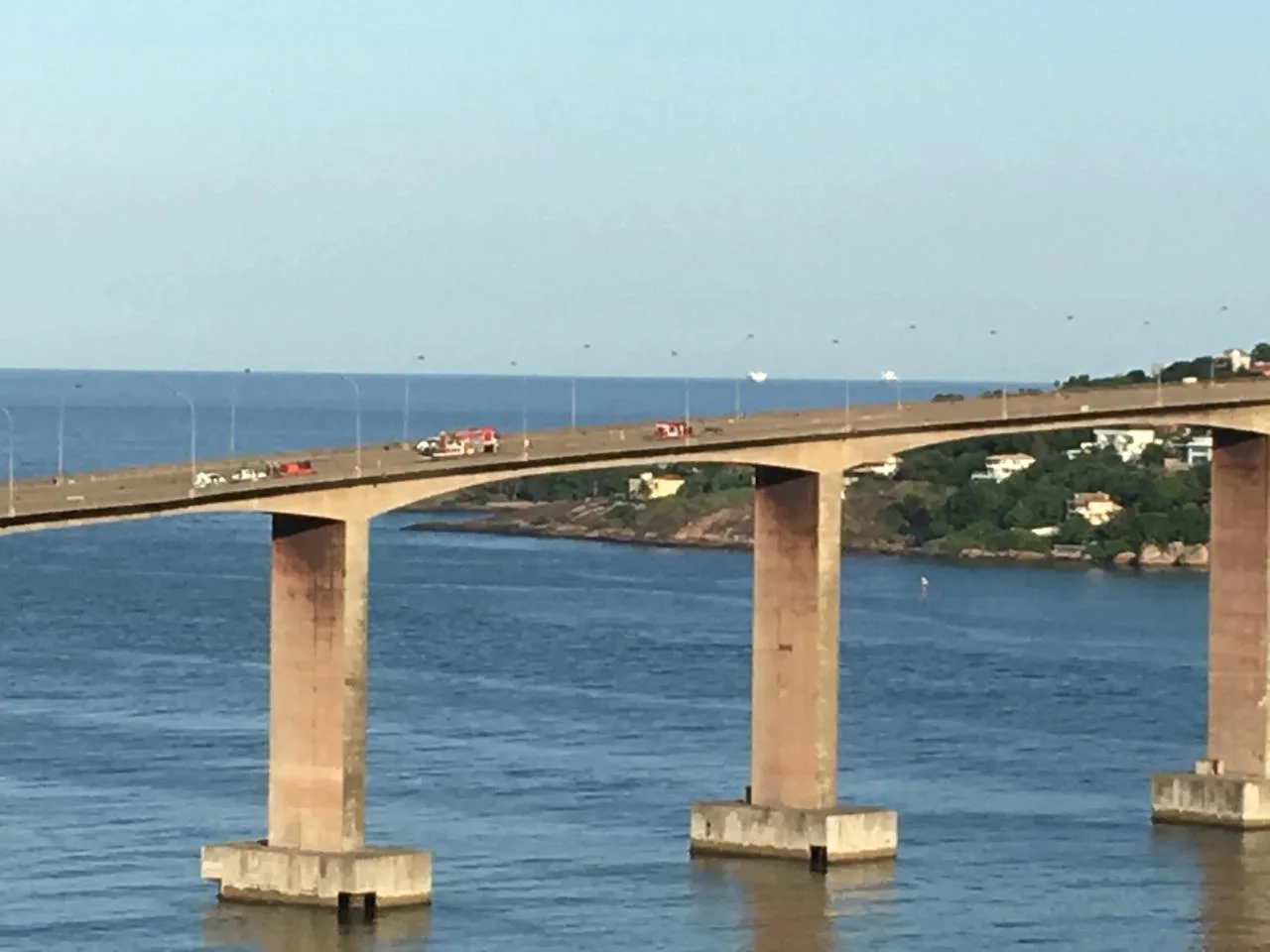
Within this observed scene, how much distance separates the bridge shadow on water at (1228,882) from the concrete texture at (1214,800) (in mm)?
315

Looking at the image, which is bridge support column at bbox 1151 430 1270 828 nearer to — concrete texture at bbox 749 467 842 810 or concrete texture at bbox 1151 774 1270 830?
concrete texture at bbox 1151 774 1270 830

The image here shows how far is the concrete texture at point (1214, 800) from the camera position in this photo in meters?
86.1

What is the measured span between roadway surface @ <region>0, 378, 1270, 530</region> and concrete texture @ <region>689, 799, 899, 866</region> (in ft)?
24.0

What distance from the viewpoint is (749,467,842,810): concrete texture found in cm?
7806

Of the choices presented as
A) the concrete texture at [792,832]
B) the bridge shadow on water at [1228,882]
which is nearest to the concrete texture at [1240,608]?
the bridge shadow on water at [1228,882]

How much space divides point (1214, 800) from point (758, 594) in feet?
43.6

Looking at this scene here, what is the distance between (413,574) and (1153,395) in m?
96.6

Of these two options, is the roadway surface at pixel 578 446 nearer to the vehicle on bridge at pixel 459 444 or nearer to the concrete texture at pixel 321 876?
the vehicle on bridge at pixel 459 444

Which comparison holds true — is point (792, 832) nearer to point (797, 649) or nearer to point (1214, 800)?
point (797, 649)

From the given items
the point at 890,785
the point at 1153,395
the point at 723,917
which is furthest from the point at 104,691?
the point at 723,917

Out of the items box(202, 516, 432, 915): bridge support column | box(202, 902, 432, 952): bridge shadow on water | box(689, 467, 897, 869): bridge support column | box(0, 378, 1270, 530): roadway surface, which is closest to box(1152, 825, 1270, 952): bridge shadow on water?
box(689, 467, 897, 869): bridge support column

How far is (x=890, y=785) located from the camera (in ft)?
305

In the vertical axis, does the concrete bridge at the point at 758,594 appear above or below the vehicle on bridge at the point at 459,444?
below

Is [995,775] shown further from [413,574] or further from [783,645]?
[413,574]
